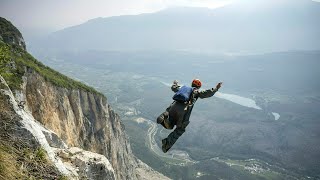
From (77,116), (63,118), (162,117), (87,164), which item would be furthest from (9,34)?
(162,117)

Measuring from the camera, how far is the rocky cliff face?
11559 mm

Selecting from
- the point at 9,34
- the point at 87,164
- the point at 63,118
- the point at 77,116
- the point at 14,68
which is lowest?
the point at 77,116

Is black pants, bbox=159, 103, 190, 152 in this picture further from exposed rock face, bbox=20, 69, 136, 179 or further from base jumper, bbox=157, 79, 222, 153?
exposed rock face, bbox=20, 69, 136, 179

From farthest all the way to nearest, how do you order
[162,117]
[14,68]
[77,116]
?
[77,116] → [14,68] → [162,117]

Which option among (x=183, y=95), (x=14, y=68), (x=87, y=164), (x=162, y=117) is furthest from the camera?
(x=14, y=68)

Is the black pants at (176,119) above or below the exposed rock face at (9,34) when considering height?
below

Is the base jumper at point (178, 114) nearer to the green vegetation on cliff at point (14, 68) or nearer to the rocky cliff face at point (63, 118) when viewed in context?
the rocky cliff face at point (63, 118)

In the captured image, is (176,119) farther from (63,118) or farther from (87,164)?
(63,118)

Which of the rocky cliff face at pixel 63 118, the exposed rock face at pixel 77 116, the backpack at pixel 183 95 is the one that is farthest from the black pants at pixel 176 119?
the exposed rock face at pixel 77 116

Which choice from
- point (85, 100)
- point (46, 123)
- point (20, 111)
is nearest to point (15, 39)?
point (85, 100)

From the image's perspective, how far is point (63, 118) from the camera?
1171 inches

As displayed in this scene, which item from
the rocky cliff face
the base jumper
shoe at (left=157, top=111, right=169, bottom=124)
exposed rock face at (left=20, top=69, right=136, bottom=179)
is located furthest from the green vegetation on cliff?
the base jumper

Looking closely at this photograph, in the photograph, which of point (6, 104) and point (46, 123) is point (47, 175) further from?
point (46, 123)

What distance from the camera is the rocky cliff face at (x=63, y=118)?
455 inches
